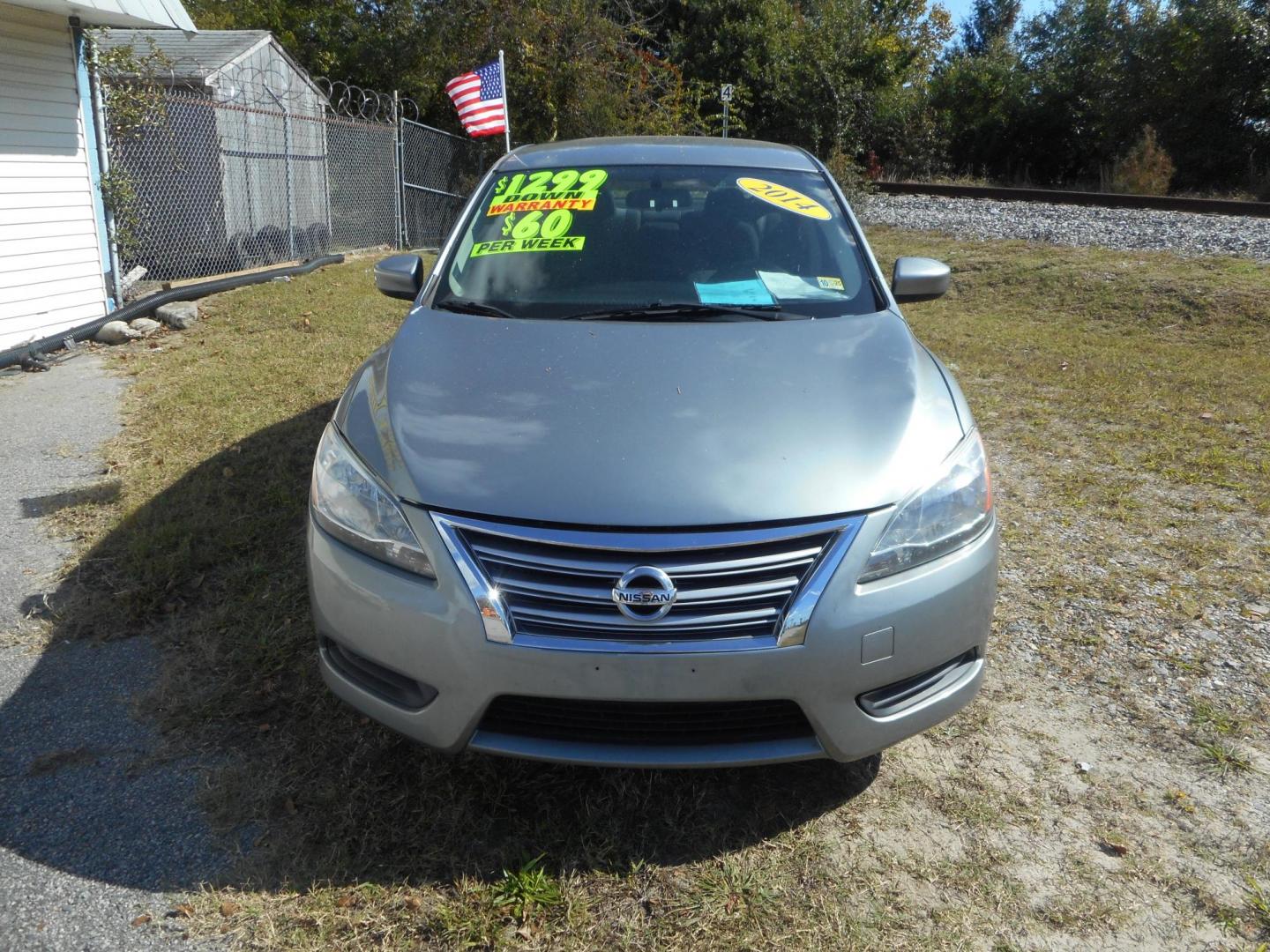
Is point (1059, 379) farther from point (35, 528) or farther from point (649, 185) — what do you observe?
point (35, 528)

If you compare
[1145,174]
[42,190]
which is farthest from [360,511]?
[1145,174]

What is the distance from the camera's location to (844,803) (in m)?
2.61

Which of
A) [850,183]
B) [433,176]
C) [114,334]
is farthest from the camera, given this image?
[433,176]

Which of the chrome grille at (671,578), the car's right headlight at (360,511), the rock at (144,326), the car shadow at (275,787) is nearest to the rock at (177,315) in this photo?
the rock at (144,326)

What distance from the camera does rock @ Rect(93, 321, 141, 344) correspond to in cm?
809

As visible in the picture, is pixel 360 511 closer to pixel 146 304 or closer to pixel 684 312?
pixel 684 312

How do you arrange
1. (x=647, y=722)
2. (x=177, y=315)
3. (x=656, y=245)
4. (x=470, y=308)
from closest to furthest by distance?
(x=647, y=722)
(x=470, y=308)
(x=656, y=245)
(x=177, y=315)

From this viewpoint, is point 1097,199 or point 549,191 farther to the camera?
point 1097,199

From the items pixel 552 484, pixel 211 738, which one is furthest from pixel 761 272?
pixel 211 738

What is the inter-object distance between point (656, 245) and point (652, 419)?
1.24 metres

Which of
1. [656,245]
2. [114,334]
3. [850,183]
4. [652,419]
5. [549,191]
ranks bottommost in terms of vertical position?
[114,334]

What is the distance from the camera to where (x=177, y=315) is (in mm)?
8656

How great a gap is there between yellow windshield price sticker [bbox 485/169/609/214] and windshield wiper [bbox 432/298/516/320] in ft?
1.94

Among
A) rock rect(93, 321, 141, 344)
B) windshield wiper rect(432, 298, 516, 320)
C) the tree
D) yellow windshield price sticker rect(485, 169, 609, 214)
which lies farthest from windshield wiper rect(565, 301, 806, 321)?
the tree
